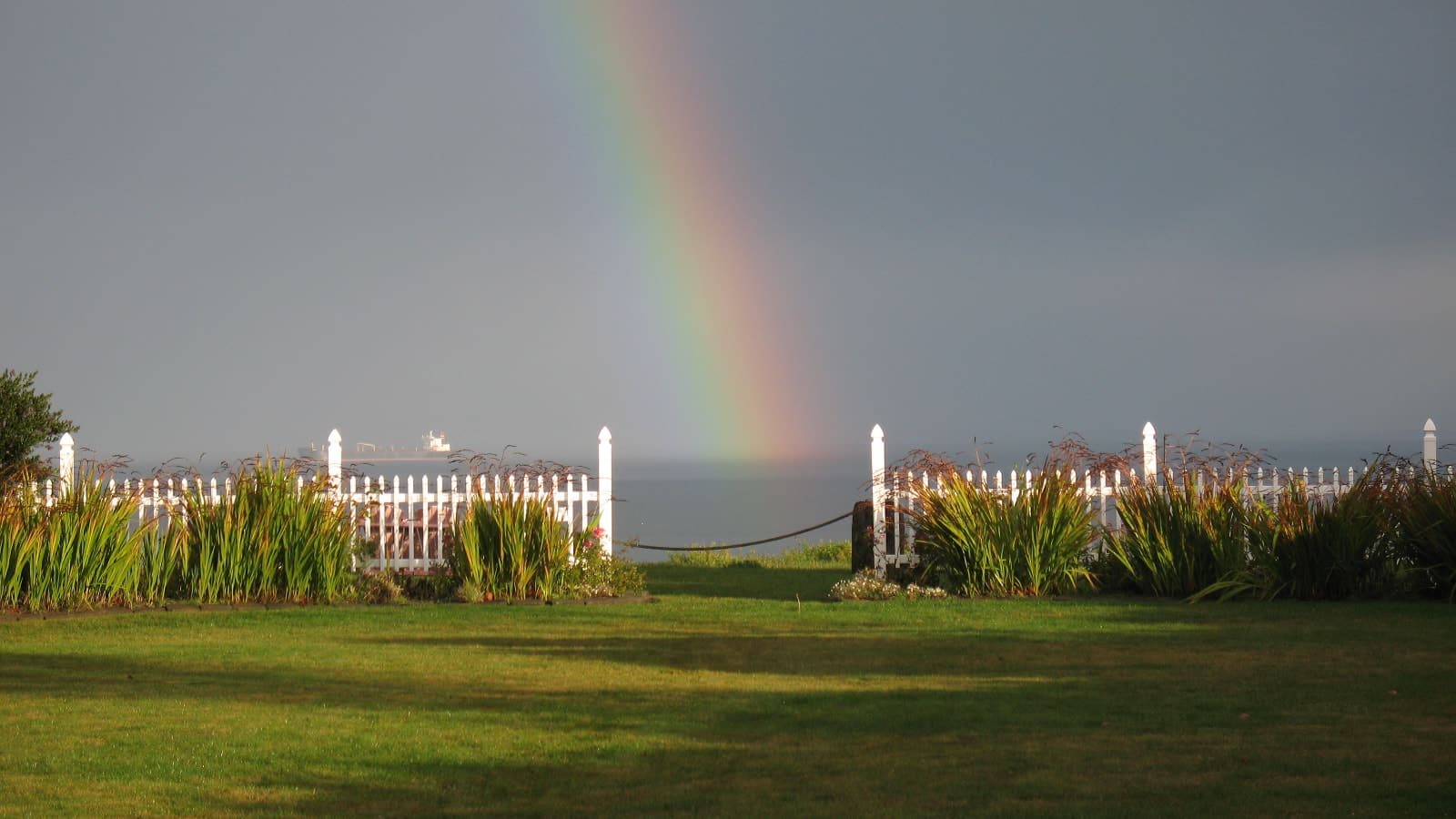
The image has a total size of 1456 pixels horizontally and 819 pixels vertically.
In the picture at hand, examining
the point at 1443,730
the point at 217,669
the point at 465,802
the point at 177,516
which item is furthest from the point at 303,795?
the point at 177,516

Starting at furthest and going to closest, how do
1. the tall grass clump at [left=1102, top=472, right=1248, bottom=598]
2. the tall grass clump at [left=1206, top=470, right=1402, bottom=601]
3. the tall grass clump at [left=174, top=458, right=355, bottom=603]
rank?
the tall grass clump at [left=174, top=458, right=355, bottom=603] → the tall grass clump at [left=1102, top=472, right=1248, bottom=598] → the tall grass clump at [left=1206, top=470, right=1402, bottom=601]

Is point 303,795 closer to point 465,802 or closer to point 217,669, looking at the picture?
point 465,802

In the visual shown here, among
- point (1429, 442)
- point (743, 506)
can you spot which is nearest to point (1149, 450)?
point (1429, 442)

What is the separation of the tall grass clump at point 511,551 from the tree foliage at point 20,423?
16.0 feet

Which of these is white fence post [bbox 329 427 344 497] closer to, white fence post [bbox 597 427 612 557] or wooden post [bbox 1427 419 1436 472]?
white fence post [bbox 597 427 612 557]

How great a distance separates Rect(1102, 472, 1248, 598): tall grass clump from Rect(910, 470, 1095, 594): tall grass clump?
18.6 inches

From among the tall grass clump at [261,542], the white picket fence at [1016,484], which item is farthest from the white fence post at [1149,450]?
the tall grass clump at [261,542]

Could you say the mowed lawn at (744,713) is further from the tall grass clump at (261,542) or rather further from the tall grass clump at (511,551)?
the tall grass clump at (511,551)

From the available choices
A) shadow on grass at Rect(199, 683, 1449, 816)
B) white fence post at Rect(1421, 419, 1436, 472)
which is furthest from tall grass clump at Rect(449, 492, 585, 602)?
white fence post at Rect(1421, 419, 1436, 472)

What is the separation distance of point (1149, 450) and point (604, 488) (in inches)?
230

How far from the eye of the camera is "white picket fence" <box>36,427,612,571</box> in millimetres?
13336

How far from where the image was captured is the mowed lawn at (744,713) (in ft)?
18.3

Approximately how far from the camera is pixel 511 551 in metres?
13.2

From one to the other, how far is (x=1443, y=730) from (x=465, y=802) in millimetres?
4756
